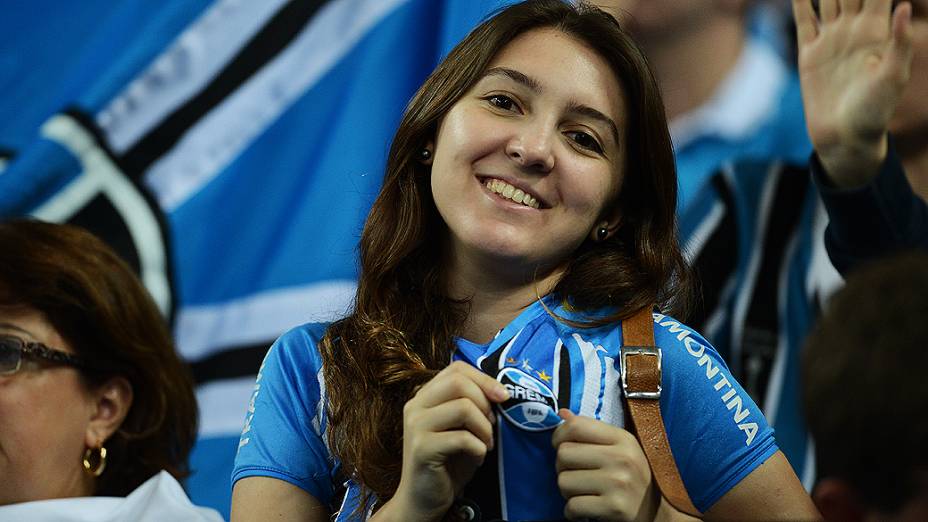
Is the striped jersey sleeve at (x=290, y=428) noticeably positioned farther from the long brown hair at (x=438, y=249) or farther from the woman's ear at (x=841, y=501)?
the woman's ear at (x=841, y=501)

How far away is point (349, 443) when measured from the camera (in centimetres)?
191

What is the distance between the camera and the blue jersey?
1827 millimetres

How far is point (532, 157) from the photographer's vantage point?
6.46ft

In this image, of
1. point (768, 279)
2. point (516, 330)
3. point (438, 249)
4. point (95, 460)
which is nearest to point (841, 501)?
point (516, 330)

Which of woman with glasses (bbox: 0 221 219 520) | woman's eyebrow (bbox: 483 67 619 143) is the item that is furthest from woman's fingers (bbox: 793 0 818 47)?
woman with glasses (bbox: 0 221 219 520)

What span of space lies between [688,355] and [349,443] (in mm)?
537

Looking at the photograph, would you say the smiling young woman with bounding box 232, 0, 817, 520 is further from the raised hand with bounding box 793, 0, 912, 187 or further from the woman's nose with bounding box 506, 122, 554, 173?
the raised hand with bounding box 793, 0, 912, 187

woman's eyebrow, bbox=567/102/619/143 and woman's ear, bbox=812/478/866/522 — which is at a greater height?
woman's eyebrow, bbox=567/102/619/143

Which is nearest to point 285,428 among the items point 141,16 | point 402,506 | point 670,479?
point 402,506

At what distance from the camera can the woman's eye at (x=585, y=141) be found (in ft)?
6.72

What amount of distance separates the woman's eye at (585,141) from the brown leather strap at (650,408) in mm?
311

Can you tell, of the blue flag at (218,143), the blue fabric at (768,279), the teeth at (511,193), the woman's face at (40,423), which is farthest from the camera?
the blue flag at (218,143)

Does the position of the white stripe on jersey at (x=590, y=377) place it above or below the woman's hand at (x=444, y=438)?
below

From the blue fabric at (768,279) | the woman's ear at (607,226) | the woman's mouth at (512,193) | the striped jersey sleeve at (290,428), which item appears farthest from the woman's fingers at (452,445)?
the blue fabric at (768,279)
